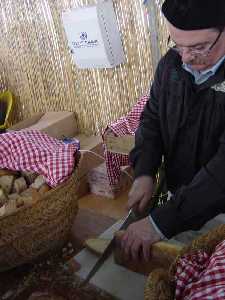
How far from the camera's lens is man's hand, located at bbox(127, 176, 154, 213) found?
1.41 metres

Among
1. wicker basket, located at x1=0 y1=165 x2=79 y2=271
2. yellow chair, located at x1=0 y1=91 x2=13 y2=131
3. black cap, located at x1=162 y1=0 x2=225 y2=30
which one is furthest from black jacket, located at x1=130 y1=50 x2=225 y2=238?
yellow chair, located at x1=0 y1=91 x2=13 y2=131

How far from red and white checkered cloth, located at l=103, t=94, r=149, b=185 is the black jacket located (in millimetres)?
1152

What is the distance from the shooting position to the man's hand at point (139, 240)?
43.8 inches

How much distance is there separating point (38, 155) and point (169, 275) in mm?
921

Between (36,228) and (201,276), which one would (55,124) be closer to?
(36,228)

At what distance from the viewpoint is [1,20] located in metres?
4.38

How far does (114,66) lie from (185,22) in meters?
2.19

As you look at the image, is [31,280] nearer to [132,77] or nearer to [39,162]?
[39,162]

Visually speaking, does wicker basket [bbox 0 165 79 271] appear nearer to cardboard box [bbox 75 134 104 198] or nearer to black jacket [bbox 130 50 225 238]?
black jacket [bbox 130 50 225 238]

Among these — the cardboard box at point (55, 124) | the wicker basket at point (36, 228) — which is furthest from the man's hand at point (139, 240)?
the cardboard box at point (55, 124)

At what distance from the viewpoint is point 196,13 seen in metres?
1.15

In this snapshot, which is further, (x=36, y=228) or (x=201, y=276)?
(x=36, y=228)

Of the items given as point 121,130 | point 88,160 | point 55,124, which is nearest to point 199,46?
point 121,130

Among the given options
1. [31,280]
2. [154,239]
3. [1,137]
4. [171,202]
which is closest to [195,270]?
[154,239]
